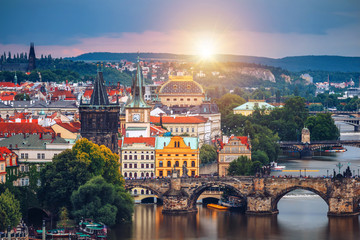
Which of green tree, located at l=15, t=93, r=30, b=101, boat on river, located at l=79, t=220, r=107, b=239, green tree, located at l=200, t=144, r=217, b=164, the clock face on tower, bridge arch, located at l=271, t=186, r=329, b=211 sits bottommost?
boat on river, located at l=79, t=220, r=107, b=239

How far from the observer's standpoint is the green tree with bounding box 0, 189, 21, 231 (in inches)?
2960

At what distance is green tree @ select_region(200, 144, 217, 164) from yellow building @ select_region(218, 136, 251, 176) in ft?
9.83

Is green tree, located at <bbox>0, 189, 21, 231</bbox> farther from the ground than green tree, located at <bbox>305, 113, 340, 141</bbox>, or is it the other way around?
green tree, located at <bbox>305, 113, 340, 141</bbox>

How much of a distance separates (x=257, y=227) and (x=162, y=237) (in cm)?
842

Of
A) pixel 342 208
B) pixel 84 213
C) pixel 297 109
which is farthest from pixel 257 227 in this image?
pixel 297 109

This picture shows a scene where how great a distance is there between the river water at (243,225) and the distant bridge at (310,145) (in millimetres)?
49139

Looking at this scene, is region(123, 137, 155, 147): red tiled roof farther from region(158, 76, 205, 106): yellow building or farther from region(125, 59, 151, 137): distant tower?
region(158, 76, 205, 106): yellow building

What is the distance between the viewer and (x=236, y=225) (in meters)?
88.4

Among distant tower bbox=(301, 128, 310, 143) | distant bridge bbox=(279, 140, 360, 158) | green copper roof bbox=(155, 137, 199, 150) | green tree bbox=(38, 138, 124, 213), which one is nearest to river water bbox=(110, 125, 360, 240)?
green tree bbox=(38, 138, 124, 213)

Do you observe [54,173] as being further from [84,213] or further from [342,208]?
[342,208]

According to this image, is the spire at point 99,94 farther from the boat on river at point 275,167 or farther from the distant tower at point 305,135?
the distant tower at point 305,135

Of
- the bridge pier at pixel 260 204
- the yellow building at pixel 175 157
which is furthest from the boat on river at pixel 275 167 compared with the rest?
the bridge pier at pixel 260 204

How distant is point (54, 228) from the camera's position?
81688mm

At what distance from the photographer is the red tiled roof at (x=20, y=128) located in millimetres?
102125
